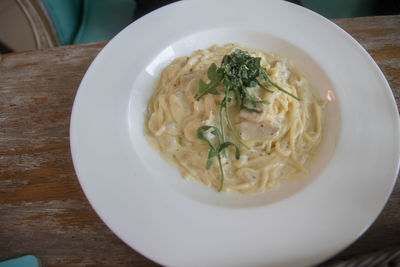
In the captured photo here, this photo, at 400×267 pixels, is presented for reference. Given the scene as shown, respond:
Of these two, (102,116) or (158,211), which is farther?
(102,116)

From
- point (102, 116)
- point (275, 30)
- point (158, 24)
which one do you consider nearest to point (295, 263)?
point (102, 116)

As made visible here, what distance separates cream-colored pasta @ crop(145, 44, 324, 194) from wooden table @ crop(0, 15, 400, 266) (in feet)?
2.58

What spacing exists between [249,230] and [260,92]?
51.6 inches

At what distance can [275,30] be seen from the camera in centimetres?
292

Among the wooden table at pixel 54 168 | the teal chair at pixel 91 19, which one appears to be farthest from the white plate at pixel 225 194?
the teal chair at pixel 91 19

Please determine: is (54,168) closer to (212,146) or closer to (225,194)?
(212,146)

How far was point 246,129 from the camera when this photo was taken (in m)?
2.52

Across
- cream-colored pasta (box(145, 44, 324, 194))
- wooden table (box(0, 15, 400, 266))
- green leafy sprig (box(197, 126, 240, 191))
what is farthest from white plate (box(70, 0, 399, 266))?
wooden table (box(0, 15, 400, 266))

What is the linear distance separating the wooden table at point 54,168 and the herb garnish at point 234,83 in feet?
3.68

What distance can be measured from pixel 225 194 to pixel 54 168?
1.54 m

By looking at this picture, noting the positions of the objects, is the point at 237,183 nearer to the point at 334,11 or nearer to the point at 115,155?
the point at 115,155

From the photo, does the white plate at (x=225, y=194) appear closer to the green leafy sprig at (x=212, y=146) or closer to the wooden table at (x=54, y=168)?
the green leafy sprig at (x=212, y=146)

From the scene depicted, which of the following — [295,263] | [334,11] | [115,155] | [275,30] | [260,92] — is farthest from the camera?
[334,11]

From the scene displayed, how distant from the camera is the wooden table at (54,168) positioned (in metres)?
2.12
